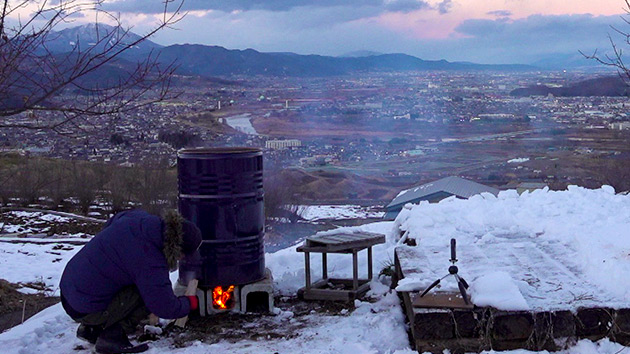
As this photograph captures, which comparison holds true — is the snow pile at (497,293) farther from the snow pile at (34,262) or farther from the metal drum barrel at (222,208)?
the snow pile at (34,262)

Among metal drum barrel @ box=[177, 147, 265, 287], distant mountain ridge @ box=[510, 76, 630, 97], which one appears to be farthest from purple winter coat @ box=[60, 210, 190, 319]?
distant mountain ridge @ box=[510, 76, 630, 97]

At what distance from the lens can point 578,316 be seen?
4.46 m

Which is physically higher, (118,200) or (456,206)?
(456,206)

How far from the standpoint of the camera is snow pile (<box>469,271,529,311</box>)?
4.48 m

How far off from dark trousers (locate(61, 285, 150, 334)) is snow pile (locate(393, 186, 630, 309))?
2242mm

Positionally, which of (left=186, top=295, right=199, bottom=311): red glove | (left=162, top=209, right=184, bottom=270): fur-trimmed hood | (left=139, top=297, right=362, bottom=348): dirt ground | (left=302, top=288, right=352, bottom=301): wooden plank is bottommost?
(left=139, top=297, right=362, bottom=348): dirt ground

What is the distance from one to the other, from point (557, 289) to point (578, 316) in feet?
1.41

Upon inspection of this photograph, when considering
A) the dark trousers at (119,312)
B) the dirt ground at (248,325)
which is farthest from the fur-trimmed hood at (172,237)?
the dirt ground at (248,325)

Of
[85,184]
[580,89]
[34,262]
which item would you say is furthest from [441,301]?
[580,89]

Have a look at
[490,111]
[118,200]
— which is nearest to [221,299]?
[118,200]

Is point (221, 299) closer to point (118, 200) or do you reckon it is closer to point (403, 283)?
point (403, 283)

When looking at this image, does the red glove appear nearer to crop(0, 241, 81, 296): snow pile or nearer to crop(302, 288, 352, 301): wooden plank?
crop(302, 288, 352, 301): wooden plank

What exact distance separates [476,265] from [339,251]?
1355 mm

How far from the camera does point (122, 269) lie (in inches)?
194
